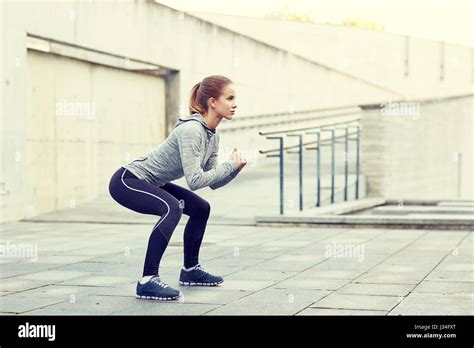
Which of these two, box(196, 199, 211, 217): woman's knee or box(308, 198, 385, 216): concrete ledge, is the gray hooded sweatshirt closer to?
box(196, 199, 211, 217): woman's knee

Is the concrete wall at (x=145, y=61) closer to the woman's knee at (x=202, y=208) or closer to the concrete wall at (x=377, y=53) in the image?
the concrete wall at (x=377, y=53)

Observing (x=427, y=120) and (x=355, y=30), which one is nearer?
(x=427, y=120)

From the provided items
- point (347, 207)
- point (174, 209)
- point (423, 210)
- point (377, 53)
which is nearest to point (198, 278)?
point (174, 209)

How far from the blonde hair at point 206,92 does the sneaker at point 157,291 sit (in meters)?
1.20

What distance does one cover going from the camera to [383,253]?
28.6 feet

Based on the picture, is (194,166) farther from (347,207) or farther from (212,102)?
(347,207)

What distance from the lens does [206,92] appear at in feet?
19.3

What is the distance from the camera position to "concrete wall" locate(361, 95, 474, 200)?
16688mm

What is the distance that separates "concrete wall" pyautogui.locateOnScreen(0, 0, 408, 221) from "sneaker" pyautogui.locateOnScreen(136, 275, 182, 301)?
701 centimetres

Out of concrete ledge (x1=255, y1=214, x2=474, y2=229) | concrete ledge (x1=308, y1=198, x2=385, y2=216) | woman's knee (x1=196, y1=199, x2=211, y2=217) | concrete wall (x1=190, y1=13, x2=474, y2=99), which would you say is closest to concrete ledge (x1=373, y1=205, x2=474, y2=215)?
concrete ledge (x1=308, y1=198, x2=385, y2=216)
